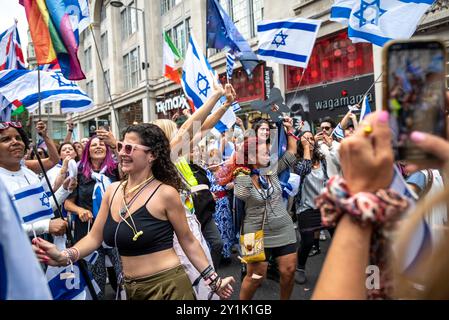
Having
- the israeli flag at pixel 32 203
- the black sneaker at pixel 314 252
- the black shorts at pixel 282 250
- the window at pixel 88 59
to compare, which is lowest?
the black sneaker at pixel 314 252

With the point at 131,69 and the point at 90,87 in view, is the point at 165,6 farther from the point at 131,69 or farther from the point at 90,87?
the point at 90,87

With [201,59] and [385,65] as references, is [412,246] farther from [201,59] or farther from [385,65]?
[201,59]

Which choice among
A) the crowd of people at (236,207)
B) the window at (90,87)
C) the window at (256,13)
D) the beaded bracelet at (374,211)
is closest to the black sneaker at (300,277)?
the crowd of people at (236,207)

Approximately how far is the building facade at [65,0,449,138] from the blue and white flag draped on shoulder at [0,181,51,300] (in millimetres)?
4458

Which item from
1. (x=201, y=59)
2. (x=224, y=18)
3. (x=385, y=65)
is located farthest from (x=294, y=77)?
(x=385, y=65)

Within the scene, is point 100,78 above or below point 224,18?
above

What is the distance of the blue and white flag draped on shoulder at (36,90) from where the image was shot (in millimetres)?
5219

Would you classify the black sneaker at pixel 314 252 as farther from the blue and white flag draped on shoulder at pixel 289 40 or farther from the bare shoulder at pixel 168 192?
the bare shoulder at pixel 168 192

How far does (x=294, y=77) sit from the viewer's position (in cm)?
1516

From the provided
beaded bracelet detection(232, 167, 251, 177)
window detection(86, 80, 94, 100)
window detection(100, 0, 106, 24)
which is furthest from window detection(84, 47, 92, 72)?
beaded bracelet detection(232, 167, 251, 177)

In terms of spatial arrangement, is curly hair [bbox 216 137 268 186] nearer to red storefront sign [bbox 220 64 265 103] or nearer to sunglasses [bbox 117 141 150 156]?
sunglasses [bbox 117 141 150 156]

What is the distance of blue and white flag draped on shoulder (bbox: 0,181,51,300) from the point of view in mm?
987

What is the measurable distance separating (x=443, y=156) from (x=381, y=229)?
25 centimetres

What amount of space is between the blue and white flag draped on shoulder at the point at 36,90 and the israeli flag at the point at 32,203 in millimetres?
2395
